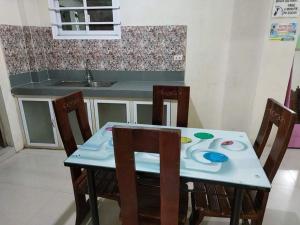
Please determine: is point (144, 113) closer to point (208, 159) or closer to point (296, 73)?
point (208, 159)

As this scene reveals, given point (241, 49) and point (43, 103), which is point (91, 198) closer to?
point (43, 103)

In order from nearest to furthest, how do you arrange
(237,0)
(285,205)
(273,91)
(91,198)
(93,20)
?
1. (91,198)
2. (285,205)
3. (237,0)
4. (273,91)
5. (93,20)

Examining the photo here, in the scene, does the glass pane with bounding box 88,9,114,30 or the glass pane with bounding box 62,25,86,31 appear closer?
the glass pane with bounding box 88,9,114,30

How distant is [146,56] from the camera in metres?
2.75

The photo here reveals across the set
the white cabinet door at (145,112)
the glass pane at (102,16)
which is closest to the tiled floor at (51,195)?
the white cabinet door at (145,112)

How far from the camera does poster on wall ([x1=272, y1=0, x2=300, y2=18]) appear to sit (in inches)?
89.8

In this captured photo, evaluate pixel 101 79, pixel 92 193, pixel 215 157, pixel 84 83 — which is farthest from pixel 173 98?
pixel 84 83

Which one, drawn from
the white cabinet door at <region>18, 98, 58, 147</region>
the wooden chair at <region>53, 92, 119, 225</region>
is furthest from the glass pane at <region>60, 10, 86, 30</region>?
the wooden chair at <region>53, 92, 119, 225</region>

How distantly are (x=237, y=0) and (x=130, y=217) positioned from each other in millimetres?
2465

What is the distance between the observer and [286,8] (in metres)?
2.30

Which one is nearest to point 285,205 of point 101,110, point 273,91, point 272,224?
point 272,224

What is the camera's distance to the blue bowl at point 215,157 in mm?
1144

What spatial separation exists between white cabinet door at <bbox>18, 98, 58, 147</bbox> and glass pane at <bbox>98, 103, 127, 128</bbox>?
0.58 meters

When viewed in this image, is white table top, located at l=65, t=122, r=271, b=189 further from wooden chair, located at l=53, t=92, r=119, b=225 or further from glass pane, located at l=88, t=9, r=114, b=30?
glass pane, located at l=88, t=9, r=114, b=30
